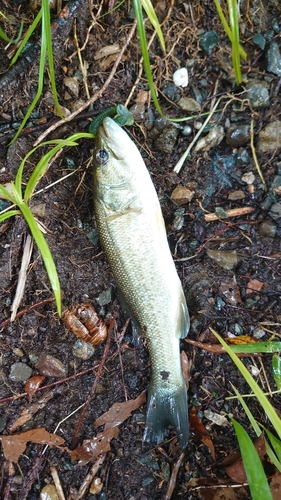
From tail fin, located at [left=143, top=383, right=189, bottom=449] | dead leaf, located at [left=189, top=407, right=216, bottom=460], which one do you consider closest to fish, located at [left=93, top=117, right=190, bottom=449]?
tail fin, located at [left=143, top=383, right=189, bottom=449]

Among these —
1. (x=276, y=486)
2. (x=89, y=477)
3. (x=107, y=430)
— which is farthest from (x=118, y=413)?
(x=276, y=486)

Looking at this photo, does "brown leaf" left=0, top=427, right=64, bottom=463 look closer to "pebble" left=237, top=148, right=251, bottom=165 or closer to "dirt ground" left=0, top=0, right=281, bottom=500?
"dirt ground" left=0, top=0, right=281, bottom=500

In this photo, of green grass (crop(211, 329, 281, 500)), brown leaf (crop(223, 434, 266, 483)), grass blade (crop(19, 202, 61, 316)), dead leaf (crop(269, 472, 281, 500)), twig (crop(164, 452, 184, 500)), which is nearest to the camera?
green grass (crop(211, 329, 281, 500))

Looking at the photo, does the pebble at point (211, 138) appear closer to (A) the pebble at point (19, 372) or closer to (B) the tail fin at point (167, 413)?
(B) the tail fin at point (167, 413)

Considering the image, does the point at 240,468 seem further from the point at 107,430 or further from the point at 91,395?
the point at 91,395

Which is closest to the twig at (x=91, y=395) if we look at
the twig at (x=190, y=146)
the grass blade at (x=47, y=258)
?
the grass blade at (x=47, y=258)

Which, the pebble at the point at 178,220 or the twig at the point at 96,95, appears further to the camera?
the pebble at the point at 178,220
